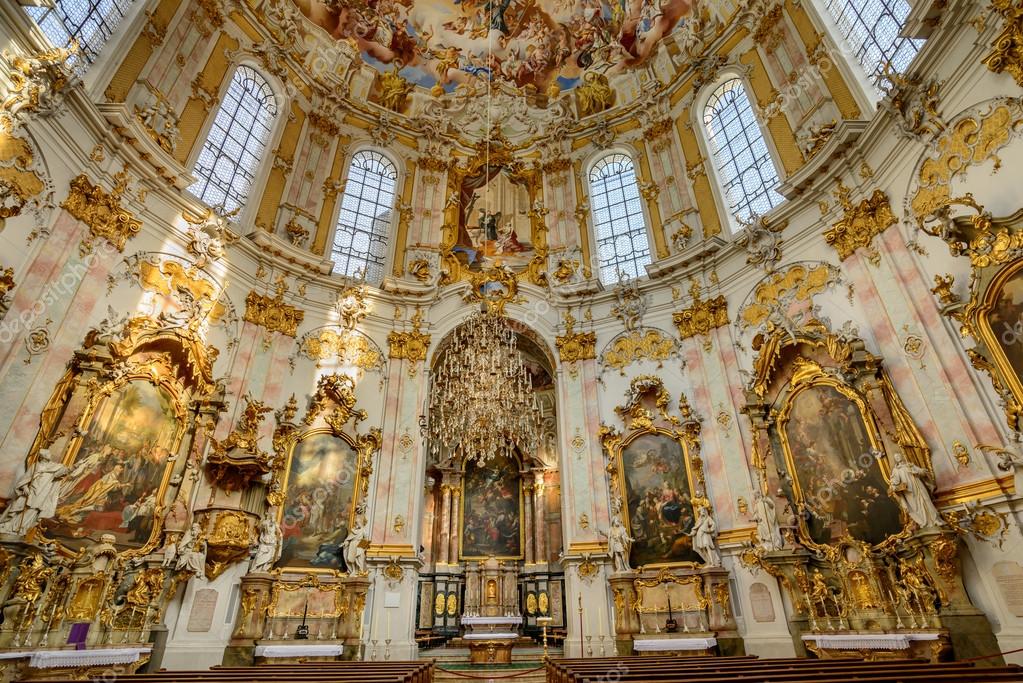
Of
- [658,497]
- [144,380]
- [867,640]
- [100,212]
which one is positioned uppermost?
[100,212]

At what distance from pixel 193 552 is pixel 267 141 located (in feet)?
37.8

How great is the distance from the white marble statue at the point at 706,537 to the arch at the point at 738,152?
24.6 ft

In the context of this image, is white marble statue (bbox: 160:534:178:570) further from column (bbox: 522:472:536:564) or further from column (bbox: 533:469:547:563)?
column (bbox: 533:469:547:563)

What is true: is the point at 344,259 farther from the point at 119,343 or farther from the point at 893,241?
the point at 893,241

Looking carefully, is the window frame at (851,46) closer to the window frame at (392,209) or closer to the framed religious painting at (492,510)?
the window frame at (392,209)

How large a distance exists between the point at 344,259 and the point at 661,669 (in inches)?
555

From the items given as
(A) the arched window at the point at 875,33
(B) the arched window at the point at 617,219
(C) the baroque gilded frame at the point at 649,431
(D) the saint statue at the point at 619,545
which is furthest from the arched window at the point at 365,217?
(A) the arched window at the point at 875,33

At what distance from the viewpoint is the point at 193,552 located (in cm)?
1046

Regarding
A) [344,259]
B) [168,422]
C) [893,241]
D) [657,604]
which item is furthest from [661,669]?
[344,259]

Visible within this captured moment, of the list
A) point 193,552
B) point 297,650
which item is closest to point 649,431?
point 297,650

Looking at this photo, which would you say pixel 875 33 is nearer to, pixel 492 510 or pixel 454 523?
pixel 492 510

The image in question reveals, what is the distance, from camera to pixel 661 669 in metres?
5.86

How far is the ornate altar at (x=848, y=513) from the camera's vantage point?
839 cm

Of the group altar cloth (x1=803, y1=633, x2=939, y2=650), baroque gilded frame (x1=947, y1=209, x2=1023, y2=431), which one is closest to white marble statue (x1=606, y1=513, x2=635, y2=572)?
altar cloth (x1=803, y1=633, x2=939, y2=650)
